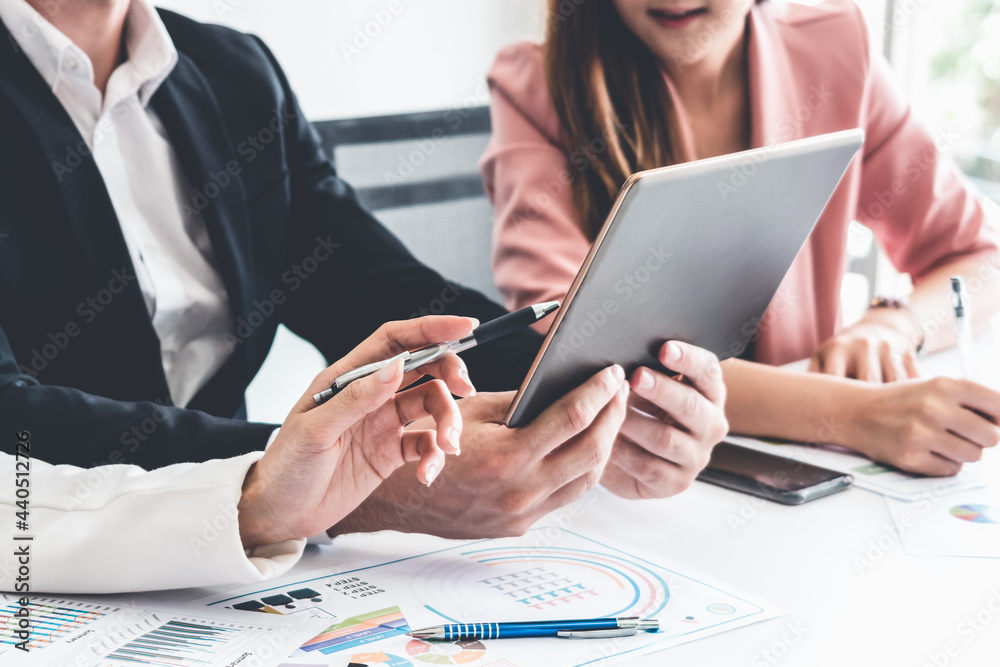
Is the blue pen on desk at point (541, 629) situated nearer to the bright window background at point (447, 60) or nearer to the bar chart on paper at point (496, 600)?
the bar chart on paper at point (496, 600)

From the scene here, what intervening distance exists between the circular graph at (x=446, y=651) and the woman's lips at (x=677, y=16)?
37.3 inches

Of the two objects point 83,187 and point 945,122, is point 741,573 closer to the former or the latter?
point 83,187

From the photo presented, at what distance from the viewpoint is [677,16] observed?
49.7 inches

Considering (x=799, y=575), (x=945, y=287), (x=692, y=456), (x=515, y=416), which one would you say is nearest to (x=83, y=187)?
(x=515, y=416)

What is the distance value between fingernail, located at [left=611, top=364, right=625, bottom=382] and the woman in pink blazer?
38 cm

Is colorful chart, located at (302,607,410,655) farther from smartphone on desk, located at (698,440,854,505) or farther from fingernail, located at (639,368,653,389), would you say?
smartphone on desk, located at (698,440,854,505)

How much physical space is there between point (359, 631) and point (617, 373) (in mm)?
272

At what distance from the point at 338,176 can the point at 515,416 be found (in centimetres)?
70

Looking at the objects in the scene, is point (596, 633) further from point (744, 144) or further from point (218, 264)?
point (744, 144)

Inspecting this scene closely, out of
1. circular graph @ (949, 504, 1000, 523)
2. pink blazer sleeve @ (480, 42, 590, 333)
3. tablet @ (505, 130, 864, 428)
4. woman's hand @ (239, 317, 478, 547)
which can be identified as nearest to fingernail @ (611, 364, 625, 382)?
tablet @ (505, 130, 864, 428)

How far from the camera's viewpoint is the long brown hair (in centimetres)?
133

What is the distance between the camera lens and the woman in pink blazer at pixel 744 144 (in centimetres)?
126

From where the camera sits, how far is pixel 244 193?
1.15 m

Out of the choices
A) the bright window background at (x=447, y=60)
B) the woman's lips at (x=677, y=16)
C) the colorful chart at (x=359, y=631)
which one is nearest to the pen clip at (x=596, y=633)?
the colorful chart at (x=359, y=631)
